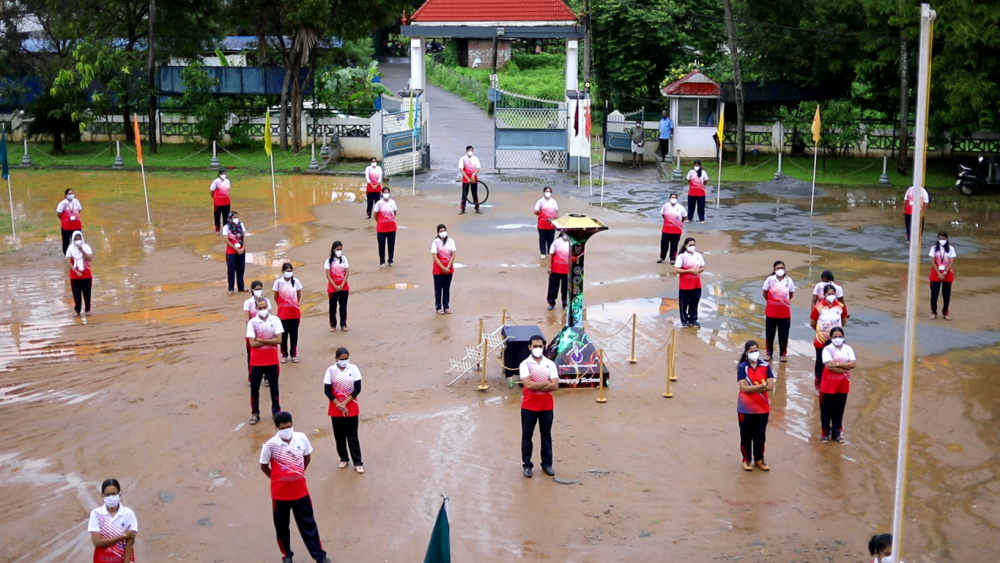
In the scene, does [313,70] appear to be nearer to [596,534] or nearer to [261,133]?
[261,133]

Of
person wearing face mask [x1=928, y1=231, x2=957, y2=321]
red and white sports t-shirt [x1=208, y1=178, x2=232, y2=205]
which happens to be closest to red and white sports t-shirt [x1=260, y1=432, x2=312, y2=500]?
person wearing face mask [x1=928, y1=231, x2=957, y2=321]

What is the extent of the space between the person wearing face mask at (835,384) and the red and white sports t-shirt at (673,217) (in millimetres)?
8176

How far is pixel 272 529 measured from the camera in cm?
984

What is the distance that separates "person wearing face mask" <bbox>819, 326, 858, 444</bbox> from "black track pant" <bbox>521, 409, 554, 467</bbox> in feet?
11.3

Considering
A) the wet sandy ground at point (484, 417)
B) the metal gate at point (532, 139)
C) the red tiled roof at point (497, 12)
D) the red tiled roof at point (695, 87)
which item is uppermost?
the red tiled roof at point (497, 12)

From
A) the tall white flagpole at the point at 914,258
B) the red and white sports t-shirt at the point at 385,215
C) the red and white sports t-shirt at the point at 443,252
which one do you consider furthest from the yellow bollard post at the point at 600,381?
the red and white sports t-shirt at the point at 385,215

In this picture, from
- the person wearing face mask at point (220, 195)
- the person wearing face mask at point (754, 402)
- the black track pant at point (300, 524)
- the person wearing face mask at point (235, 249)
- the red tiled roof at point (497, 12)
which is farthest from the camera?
the red tiled roof at point (497, 12)

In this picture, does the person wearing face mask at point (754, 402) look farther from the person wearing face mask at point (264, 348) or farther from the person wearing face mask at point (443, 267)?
the person wearing face mask at point (443, 267)

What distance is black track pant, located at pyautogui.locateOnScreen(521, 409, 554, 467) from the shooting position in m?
10.9

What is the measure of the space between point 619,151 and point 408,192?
9703 millimetres

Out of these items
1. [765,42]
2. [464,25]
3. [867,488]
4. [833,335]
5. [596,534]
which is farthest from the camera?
[765,42]

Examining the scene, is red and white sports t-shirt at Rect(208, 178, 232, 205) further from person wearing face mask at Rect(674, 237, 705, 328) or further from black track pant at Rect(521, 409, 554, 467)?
black track pant at Rect(521, 409, 554, 467)

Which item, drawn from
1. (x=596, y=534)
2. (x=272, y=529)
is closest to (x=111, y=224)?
(x=272, y=529)

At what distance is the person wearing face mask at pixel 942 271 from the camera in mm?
16578
